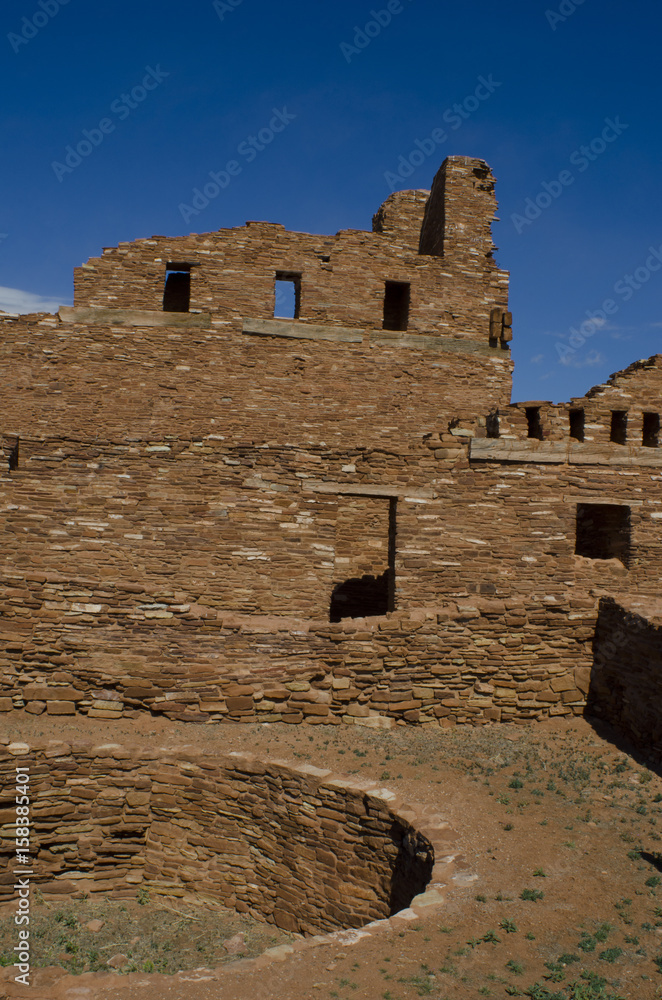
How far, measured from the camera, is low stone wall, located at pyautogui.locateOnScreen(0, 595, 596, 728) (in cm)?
1102

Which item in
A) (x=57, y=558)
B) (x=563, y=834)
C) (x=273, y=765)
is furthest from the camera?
(x=57, y=558)

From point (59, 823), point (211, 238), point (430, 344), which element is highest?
point (211, 238)

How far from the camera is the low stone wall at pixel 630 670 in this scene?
10.4 metres

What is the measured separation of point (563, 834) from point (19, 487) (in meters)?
11.2

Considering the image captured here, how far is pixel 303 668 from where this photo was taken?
11.2m

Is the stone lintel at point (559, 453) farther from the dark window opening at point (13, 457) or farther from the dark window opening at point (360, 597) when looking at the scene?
the dark window opening at point (13, 457)

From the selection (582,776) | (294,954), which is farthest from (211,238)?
(294,954)

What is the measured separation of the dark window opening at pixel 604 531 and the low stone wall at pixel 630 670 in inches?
104

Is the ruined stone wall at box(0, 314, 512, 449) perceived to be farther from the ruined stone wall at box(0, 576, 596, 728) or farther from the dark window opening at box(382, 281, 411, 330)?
the ruined stone wall at box(0, 576, 596, 728)

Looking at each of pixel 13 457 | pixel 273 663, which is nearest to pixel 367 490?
pixel 273 663

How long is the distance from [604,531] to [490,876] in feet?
30.9

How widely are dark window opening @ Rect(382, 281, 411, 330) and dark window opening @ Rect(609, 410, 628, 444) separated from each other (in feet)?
21.1

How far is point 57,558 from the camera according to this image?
523 inches

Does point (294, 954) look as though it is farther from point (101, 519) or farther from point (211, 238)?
point (211, 238)
